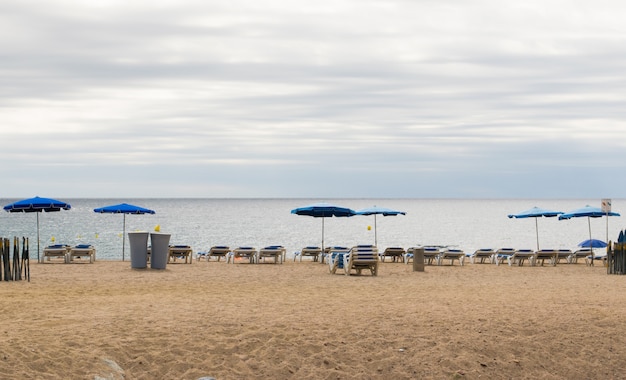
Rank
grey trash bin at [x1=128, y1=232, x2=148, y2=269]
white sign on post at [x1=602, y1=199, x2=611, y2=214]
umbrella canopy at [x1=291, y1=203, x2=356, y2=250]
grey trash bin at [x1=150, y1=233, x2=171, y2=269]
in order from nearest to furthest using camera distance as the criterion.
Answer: grey trash bin at [x1=150, y1=233, x2=171, y2=269]
grey trash bin at [x1=128, y1=232, x2=148, y2=269]
white sign on post at [x1=602, y1=199, x2=611, y2=214]
umbrella canopy at [x1=291, y1=203, x2=356, y2=250]

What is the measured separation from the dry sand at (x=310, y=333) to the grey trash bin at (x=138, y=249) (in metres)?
5.96

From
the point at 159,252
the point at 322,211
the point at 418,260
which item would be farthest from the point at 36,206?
the point at 418,260

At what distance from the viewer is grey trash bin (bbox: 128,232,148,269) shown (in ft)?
72.3

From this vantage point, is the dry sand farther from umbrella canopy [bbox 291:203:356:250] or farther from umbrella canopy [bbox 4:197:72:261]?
umbrella canopy [bbox 291:203:356:250]

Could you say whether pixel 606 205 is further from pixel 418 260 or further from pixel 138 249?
pixel 138 249

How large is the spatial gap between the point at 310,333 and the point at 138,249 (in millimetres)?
12416

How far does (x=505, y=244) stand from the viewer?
66.0 m

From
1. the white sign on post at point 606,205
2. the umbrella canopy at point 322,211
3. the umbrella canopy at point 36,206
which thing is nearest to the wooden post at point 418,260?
the umbrella canopy at point 322,211

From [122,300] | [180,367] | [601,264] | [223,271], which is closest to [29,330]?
[180,367]

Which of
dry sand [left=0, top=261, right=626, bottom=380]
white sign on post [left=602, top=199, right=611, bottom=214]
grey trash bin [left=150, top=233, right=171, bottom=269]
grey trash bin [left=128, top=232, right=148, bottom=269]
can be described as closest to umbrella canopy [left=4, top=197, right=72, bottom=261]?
grey trash bin [left=128, top=232, right=148, bottom=269]

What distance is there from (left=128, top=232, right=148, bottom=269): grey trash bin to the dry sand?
596cm

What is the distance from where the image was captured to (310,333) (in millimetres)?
10609

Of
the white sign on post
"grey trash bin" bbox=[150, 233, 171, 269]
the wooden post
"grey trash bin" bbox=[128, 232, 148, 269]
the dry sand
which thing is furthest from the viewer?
the white sign on post

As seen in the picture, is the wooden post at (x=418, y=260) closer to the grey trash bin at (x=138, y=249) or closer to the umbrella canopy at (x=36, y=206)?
the grey trash bin at (x=138, y=249)
